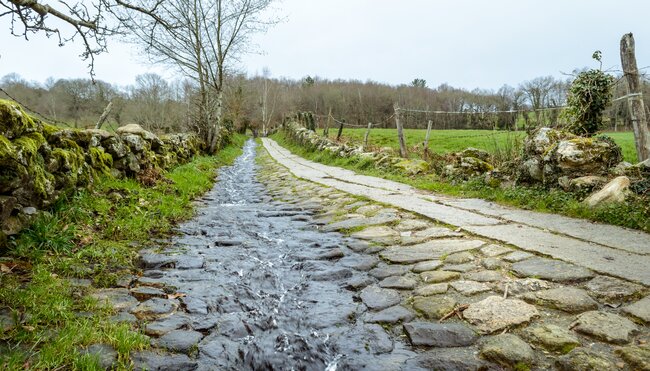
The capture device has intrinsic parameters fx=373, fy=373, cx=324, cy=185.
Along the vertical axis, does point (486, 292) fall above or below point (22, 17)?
below

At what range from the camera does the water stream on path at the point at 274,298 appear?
7.77 feet

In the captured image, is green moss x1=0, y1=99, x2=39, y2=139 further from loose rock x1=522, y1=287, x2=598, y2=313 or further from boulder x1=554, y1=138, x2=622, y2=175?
boulder x1=554, y1=138, x2=622, y2=175

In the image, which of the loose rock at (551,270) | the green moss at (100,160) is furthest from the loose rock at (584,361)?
the green moss at (100,160)

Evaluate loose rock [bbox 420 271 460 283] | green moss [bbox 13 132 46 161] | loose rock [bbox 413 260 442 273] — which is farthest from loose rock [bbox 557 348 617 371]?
green moss [bbox 13 132 46 161]

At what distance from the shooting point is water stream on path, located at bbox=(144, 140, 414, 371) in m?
2.37

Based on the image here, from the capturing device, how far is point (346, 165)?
41.9 feet

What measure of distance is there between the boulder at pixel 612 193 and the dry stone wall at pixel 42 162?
657 cm

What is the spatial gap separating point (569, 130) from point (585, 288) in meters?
4.99

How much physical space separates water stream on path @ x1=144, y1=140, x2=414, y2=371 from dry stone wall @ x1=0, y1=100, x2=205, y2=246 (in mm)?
1377

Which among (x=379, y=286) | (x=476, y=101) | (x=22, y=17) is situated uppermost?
(x=476, y=101)

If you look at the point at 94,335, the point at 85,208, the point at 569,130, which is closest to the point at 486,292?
the point at 94,335

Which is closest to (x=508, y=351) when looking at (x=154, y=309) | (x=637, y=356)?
(x=637, y=356)

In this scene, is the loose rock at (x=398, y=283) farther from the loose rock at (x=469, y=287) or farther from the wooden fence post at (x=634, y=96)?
the wooden fence post at (x=634, y=96)

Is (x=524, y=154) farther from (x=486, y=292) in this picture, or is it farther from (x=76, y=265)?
(x=76, y=265)
